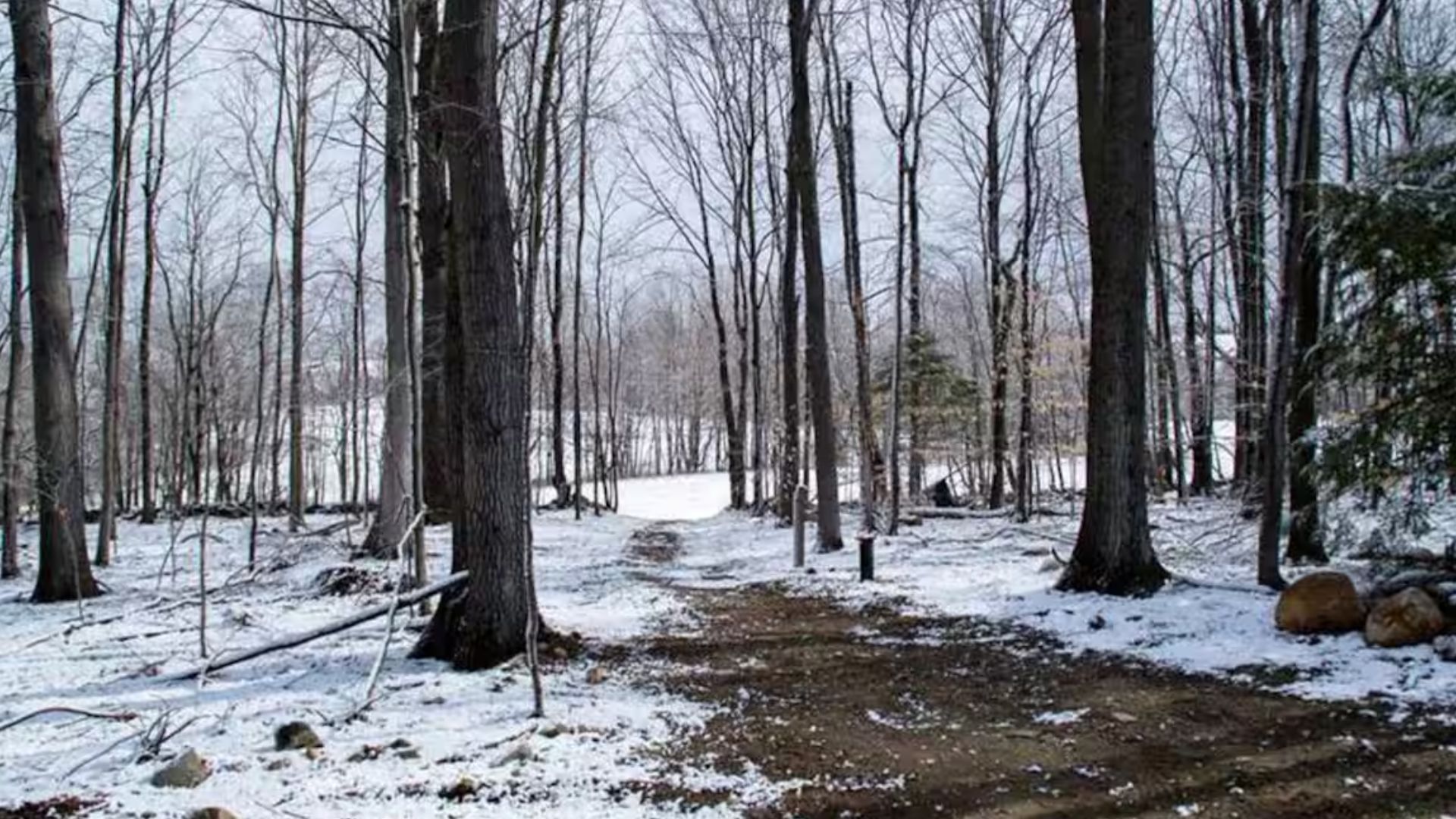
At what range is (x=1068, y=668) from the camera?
19.1ft

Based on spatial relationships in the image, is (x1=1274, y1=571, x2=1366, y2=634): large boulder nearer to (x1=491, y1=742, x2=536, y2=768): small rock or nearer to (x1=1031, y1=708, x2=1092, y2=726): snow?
(x1=1031, y1=708, x2=1092, y2=726): snow

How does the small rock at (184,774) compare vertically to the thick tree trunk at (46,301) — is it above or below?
below

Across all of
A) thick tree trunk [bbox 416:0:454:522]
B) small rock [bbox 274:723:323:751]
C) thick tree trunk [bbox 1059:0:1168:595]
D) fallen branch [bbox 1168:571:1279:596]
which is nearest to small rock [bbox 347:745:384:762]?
small rock [bbox 274:723:323:751]

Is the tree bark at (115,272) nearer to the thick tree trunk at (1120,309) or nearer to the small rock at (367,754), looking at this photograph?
the small rock at (367,754)

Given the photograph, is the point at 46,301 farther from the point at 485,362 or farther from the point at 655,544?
the point at 655,544

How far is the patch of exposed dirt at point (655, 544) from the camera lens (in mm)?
13554

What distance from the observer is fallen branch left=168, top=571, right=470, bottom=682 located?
5219 mm

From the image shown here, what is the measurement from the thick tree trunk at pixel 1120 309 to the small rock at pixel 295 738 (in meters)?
6.19

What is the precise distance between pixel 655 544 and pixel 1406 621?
1170 cm

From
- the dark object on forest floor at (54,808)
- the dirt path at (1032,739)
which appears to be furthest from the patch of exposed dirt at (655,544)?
the dark object on forest floor at (54,808)

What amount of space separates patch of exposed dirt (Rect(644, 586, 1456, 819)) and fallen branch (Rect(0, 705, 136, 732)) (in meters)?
2.90

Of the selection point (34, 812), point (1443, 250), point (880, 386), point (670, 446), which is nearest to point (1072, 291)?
point (880, 386)

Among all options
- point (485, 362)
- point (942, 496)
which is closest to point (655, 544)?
point (942, 496)

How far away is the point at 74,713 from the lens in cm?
461
